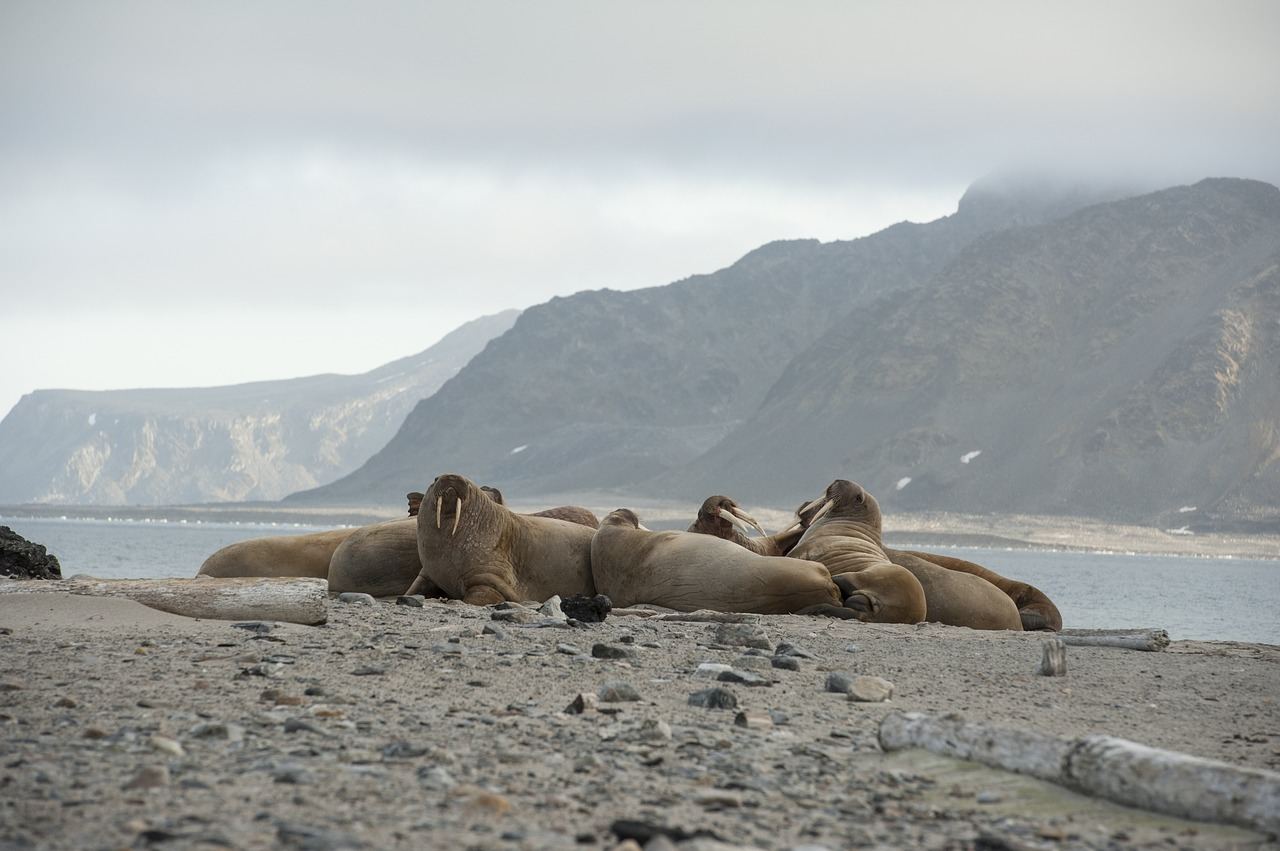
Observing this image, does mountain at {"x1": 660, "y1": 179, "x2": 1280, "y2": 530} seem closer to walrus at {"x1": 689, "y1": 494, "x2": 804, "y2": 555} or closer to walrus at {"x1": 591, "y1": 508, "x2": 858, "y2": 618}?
walrus at {"x1": 689, "y1": 494, "x2": 804, "y2": 555}

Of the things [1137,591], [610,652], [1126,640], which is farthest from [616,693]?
[1137,591]

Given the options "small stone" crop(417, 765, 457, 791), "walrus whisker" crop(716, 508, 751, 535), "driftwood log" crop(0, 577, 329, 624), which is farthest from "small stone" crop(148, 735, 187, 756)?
"walrus whisker" crop(716, 508, 751, 535)

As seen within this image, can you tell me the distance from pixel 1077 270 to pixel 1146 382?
31298 millimetres

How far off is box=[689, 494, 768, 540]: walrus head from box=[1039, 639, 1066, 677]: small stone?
5428mm

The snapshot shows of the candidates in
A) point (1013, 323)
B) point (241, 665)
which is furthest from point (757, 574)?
point (1013, 323)

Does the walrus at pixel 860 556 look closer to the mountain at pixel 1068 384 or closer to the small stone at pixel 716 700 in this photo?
the small stone at pixel 716 700

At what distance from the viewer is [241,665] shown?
7336 mm

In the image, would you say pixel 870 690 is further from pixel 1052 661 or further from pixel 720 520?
pixel 720 520

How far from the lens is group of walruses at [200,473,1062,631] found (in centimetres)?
1259

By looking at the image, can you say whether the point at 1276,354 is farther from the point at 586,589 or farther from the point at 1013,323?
the point at 586,589

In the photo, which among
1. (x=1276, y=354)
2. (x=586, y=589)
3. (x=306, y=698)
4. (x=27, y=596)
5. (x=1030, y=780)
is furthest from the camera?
(x=1276, y=354)

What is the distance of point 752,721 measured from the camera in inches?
252

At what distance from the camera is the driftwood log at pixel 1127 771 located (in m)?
4.59

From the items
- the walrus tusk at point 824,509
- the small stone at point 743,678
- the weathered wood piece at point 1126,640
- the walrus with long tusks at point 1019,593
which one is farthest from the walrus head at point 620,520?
the small stone at point 743,678
